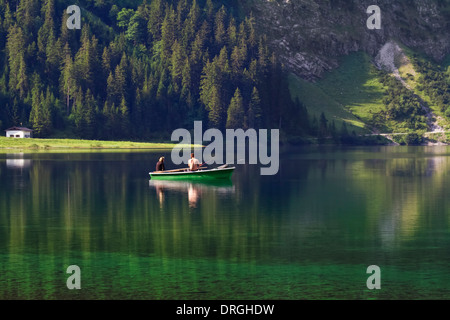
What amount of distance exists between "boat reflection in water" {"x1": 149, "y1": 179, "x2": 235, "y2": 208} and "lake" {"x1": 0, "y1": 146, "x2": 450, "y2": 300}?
8.8 inches

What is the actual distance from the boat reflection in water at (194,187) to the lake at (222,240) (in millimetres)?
223

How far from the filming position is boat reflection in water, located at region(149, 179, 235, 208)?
75.6 m

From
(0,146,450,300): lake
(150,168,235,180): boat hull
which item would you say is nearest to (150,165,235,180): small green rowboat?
(150,168,235,180): boat hull

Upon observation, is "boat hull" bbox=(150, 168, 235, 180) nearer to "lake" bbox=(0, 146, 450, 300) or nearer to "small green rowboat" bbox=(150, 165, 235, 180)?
"small green rowboat" bbox=(150, 165, 235, 180)

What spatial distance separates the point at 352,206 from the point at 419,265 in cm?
2696

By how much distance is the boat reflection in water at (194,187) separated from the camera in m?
75.6

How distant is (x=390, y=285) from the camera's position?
→ 116 feet

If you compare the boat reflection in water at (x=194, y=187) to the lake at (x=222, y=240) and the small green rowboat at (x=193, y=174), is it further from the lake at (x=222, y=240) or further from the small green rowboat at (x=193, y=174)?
the small green rowboat at (x=193, y=174)

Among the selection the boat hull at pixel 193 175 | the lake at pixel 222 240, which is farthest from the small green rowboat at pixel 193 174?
the lake at pixel 222 240

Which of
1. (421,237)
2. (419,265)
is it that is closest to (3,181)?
(421,237)

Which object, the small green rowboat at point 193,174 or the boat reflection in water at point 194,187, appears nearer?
the boat reflection in water at point 194,187
